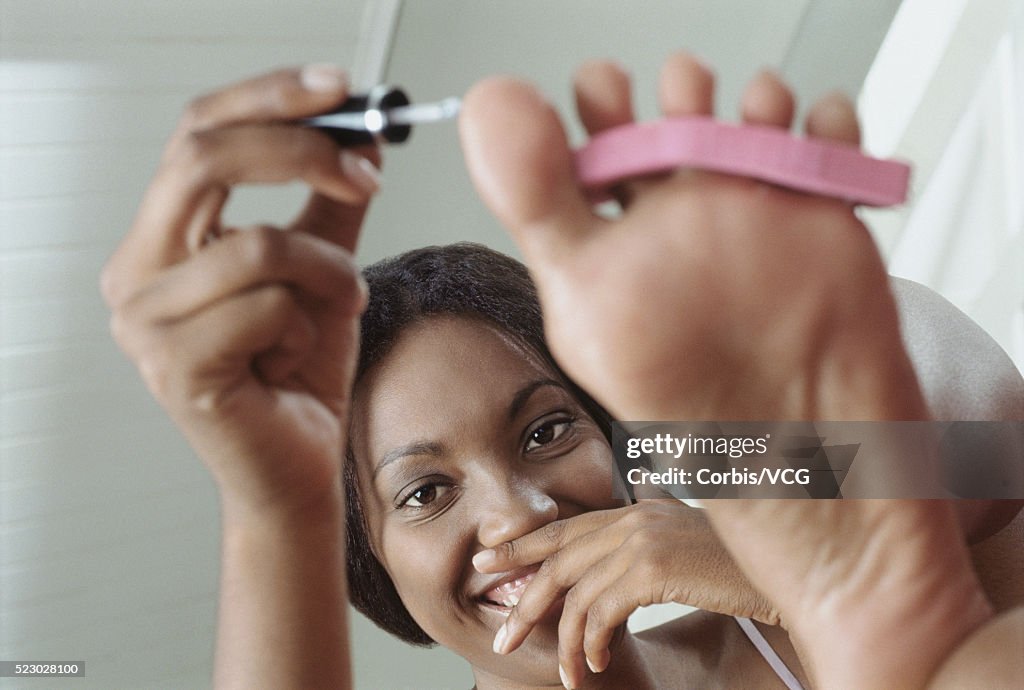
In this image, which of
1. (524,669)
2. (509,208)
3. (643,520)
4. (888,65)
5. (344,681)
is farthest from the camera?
(888,65)

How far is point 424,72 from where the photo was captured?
1.50m

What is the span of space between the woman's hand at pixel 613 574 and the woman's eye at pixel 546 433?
0.14 metres

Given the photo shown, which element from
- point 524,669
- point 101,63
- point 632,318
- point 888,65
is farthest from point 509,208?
point 888,65

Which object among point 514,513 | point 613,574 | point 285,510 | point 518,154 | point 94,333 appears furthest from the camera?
point 94,333

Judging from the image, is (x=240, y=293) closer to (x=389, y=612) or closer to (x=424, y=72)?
(x=389, y=612)

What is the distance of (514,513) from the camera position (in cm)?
89

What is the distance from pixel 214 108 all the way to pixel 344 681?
0.38 metres

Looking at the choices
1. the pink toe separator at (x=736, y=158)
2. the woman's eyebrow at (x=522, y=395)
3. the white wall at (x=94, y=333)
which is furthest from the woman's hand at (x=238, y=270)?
the white wall at (x=94, y=333)

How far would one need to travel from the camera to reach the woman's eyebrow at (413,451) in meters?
0.92

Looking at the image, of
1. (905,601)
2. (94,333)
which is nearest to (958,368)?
(905,601)

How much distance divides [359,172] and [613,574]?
0.42m

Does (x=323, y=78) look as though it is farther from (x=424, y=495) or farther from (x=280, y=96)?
(x=424, y=495)

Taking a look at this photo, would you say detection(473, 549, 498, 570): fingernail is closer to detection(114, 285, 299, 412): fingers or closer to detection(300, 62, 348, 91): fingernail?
detection(114, 285, 299, 412): fingers

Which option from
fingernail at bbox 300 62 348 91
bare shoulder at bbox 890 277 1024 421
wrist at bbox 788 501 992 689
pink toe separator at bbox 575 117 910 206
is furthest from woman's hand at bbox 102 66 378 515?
bare shoulder at bbox 890 277 1024 421
